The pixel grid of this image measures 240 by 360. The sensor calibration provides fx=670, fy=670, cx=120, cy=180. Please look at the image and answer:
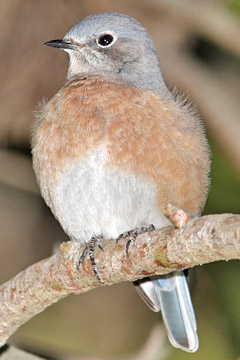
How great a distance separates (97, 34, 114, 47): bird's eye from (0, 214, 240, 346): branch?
216 centimetres

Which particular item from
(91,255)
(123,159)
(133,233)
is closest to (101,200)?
(123,159)

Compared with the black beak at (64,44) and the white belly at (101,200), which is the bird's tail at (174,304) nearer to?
the white belly at (101,200)

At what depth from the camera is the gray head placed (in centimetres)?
596

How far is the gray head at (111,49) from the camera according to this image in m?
5.96

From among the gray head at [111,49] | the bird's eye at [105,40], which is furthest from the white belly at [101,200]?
the bird's eye at [105,40]

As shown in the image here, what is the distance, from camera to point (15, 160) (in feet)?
24.2

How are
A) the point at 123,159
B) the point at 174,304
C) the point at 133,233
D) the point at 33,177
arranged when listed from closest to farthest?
the point at 133,233, the point at 123,159, the point at 174,304, the point at 33,177

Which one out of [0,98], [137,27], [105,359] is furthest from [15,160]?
[105,359]

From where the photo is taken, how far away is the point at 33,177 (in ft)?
24.2

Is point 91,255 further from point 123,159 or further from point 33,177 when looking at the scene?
point 33,177

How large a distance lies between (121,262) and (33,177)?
3.26 meters

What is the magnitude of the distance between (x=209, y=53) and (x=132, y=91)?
256 centimetres

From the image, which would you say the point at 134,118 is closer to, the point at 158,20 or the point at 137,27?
the point at 137,27

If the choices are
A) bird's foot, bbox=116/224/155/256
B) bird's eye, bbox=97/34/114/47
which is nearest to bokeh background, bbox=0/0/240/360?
bird's eye, bbox=97/34/114/47
